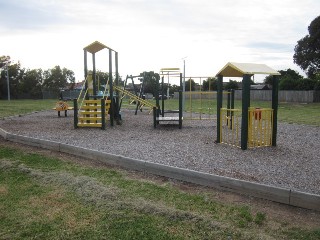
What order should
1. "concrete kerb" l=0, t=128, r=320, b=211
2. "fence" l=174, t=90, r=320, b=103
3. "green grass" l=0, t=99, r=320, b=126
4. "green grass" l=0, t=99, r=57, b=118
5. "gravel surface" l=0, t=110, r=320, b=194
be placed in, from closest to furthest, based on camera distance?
"concrete kerb" l=0, t=128, r=320, b=211 → "gravel surface" l=0, t=110, r=320, b=194 → "green grass" l=0, t=99, r=320, b=126 → "green grass" l=0, t=99, r=57, b=118 → "fence" l=174, t=90, r=320, b=103

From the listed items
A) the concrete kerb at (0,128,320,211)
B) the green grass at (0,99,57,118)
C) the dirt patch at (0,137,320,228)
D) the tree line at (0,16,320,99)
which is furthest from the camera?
the tree line at (0,16,320,99)

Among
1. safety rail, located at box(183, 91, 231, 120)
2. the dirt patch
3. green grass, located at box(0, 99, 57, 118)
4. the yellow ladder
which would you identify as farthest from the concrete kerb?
green grass, located at box(0, 99, 57, 118)

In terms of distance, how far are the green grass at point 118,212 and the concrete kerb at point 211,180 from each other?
0.34 metres

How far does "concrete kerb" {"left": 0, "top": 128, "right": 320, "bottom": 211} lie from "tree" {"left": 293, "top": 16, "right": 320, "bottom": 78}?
47.9m

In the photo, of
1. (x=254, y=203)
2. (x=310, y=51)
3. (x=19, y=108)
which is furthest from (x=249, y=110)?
(x=310, y=51)

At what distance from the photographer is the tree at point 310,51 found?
1948 inches

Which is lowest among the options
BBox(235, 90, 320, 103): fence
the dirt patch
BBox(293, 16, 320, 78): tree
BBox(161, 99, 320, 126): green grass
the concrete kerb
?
the dirt patch

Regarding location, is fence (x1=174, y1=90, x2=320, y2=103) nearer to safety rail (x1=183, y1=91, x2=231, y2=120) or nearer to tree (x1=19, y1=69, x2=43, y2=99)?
safety rail (x1=183, y1=91, x2=231, y2=120)

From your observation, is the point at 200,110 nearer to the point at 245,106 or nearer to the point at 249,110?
the point at 249,110

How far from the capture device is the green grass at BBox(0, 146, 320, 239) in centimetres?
390

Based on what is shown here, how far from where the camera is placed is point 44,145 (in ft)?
29.7

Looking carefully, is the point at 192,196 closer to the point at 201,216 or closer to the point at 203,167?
the point at 201,216

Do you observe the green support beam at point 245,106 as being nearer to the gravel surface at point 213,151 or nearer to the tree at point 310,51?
the gravel surface at point 213,151

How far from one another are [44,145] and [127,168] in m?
3.31
